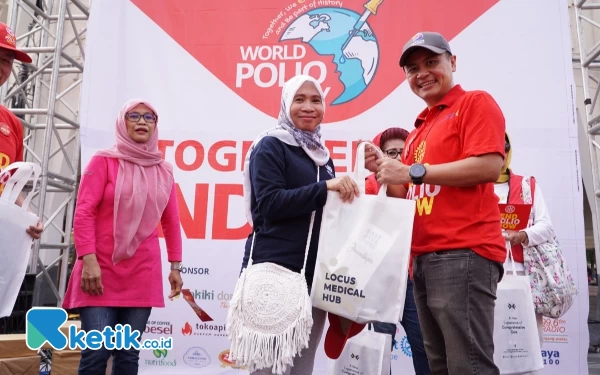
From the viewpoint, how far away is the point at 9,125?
2045 millimetres

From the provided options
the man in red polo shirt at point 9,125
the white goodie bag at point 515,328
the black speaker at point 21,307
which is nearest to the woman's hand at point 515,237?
the white goodie bag at point 515,328

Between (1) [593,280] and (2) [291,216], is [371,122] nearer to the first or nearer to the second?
(2) [291,216]

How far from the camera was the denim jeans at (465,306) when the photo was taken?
4.19ft

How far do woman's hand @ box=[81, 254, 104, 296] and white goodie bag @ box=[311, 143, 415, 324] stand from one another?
35.5 inches

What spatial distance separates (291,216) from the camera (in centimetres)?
149

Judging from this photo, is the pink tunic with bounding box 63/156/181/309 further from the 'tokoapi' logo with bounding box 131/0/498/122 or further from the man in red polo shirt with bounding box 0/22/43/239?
the 'tokoapi' logo with bounding box 131/0/498/122

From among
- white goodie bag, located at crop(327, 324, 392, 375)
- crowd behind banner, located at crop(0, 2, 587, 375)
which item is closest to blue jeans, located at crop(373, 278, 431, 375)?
crowd behind banner, located at crop(0, 2, 587, 375)

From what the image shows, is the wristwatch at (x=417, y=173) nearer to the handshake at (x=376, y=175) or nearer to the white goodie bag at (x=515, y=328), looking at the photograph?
the handshake at (x=376, y=175)

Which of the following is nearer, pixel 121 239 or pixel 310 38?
pixel 121 239

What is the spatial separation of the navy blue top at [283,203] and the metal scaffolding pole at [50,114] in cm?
217

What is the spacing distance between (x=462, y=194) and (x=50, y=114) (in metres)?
3.55

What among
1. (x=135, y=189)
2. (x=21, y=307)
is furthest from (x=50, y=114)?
(x=135, y=189)

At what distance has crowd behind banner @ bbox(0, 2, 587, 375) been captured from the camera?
52.7 inches

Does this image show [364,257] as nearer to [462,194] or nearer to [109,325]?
[462,194]
